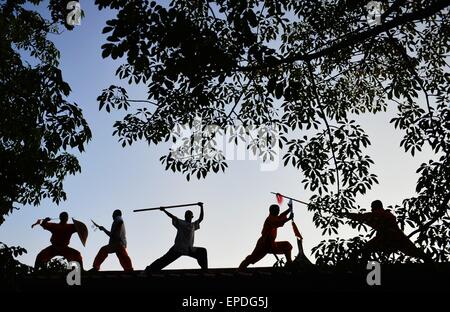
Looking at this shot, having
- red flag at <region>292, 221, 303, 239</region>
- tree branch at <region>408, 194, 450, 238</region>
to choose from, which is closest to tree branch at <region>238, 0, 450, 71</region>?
tree branch at <region>408, 194, 450, 238</region>

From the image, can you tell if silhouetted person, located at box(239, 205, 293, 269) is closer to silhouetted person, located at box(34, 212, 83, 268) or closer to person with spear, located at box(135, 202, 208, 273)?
person with spear, located at box(135, 202, 208, 273)

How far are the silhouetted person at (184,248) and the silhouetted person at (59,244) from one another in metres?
1.71

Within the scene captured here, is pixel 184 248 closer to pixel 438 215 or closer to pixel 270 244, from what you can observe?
pixel 270 244

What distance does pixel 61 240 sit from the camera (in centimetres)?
1047

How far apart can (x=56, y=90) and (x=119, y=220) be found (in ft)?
13.3

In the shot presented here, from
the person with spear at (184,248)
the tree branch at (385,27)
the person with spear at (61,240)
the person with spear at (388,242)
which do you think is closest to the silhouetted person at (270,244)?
the person with spear at (184,248)

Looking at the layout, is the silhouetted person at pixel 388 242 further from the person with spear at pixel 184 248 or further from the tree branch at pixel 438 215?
the person with spear at pixel 184 248

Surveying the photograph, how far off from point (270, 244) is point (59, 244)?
4.41 m

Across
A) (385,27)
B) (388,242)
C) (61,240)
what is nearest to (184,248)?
(61,240)

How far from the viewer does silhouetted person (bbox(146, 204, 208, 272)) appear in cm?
1016

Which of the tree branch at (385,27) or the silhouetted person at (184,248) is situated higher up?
the tree branch at (385,27)

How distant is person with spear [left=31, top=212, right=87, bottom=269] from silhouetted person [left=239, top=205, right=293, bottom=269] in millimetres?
3481

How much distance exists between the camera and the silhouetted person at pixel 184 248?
10164 mm
